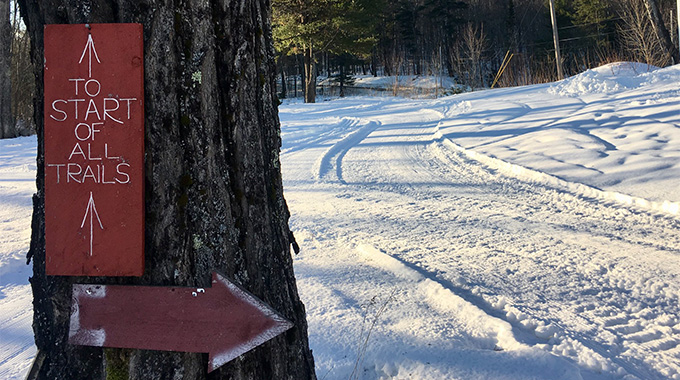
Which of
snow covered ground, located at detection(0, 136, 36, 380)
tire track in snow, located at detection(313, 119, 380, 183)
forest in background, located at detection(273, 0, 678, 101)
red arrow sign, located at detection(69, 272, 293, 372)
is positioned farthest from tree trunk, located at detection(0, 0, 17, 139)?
red arrow sign, located at detection(69, 272, 293, 372)

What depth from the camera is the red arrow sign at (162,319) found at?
1212 mm

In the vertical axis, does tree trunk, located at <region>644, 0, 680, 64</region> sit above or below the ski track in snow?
above

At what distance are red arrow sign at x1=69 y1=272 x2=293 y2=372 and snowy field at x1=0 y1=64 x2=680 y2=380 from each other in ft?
2.43

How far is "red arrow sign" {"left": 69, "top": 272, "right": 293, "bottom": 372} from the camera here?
1212mm

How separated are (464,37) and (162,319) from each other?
2711cm

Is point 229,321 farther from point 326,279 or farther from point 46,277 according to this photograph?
point 326,279

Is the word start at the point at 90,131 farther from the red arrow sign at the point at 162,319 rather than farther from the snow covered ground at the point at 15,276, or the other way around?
the snow covered ground at the point at 15,276

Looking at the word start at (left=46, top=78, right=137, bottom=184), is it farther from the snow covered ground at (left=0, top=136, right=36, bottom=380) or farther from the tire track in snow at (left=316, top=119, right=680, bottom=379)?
the tire track in snow at (left=316, top=119, right=680, bottom=379)

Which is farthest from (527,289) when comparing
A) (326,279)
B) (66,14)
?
(66,14)

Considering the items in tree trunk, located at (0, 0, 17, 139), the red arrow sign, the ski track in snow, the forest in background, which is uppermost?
the forest in background

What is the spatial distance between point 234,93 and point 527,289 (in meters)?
1.99

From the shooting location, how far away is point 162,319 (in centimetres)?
121

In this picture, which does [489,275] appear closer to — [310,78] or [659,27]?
[659,27]

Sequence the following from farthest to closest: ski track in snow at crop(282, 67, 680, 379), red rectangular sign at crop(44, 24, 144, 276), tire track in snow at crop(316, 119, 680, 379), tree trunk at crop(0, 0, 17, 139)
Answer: tree trunk at crop(0, 0, 17, 139) < tire track in snow at crop(316, 119, 680, 379) < ski track in snow at crop(282, 67, 680, 379) < red rectangular sign at crop(44, 24, 144, 276)
